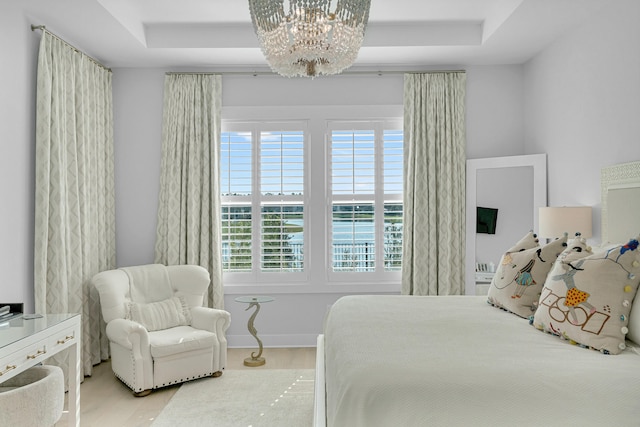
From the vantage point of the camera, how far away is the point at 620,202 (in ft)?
10.0

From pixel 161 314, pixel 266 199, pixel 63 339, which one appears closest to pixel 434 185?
pixel 266 199

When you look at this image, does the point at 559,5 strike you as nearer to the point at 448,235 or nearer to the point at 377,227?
the point at 448,235

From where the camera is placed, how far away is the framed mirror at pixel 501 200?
4.30m

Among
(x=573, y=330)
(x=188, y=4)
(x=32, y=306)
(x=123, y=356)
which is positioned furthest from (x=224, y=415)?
(x=188, y=4)

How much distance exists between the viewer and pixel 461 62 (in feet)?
15.2

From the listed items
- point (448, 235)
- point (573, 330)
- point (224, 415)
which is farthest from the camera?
point (448, 235)

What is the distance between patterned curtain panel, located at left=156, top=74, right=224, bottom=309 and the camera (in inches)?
178

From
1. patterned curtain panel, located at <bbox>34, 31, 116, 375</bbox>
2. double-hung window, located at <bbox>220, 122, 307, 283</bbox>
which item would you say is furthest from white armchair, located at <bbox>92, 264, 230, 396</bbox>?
double-hung window, located at <bbox>220, 122, 307, 283</bbox>

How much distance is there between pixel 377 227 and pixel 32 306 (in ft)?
9.68

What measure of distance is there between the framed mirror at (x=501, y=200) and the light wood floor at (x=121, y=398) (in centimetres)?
182

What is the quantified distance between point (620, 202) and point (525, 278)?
1.02 meters

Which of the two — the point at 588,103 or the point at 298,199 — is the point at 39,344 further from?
the point at 588,103

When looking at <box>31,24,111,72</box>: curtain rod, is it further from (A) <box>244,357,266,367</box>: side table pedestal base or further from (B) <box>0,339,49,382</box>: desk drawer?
(A) <box>244,357,266,367</box>: side table pedestal base

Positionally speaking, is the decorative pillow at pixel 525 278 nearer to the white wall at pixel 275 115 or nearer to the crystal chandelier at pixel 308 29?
the crystal chandelier at pixel 308 29
